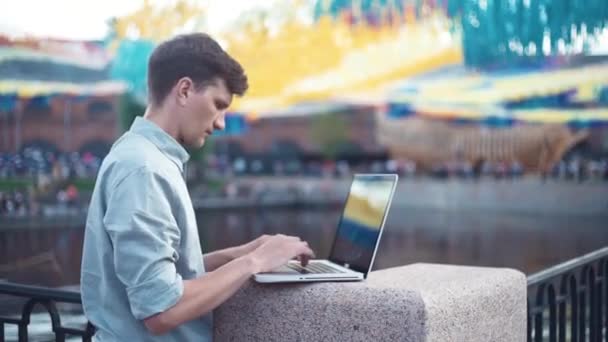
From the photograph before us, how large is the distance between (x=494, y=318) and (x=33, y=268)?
1602 cm

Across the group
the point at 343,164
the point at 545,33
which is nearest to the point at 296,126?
the point at 343,164

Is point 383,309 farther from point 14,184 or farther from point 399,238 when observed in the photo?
point 14,184

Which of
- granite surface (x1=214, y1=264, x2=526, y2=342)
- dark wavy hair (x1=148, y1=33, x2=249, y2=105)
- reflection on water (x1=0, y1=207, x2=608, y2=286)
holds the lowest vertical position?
reflection on water (x1=0, y1=207, x2=608, y2=286)

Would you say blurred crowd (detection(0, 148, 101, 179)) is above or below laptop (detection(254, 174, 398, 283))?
below

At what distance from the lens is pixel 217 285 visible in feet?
5.08

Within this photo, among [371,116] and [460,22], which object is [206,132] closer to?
[460,22]

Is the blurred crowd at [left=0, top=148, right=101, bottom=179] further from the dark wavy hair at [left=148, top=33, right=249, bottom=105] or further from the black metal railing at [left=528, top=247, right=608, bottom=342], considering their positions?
the dark wavy hair at [left=148, top=33, right=249, bottom=105]

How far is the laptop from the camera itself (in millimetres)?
1628

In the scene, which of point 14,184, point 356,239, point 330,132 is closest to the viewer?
point 356,239

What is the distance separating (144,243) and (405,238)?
22612 mm

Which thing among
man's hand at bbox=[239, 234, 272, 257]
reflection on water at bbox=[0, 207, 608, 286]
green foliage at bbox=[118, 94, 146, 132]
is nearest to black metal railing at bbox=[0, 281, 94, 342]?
man's hand at bbox=[239, 234, 272, 257]

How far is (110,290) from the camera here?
1.58m

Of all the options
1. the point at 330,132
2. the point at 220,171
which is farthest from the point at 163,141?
the point at 330,132

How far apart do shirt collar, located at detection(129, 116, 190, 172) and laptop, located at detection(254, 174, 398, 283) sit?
0.89ft
